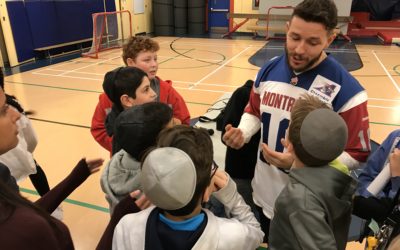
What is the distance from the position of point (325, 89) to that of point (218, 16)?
13057mm

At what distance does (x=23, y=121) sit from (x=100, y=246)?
144 cm

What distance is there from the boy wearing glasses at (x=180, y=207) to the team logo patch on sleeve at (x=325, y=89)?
0.72m

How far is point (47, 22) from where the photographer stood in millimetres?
8914

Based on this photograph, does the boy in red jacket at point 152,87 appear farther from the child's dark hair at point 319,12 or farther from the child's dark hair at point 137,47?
the child's dark hair at point 319,12

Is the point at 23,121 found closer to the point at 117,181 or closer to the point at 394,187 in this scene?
the point at 117,181

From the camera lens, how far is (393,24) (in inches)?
488

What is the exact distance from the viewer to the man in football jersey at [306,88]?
1.60 m

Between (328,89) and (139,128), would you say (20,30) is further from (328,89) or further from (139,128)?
(328,89)

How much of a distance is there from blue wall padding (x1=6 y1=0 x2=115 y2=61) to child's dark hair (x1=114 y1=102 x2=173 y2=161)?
8118mm

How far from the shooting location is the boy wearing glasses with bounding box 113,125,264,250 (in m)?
1.04

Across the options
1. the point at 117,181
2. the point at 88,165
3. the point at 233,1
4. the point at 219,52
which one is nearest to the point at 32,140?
the point at 88,165

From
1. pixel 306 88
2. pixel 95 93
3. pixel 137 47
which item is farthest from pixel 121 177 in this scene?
pixel 95 93

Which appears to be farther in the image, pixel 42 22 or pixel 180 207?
pixel 42 22

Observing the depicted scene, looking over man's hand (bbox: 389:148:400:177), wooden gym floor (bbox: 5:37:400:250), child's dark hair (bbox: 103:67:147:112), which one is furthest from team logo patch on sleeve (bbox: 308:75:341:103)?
wooden gym floor (bbox: 5:37:400:250)
